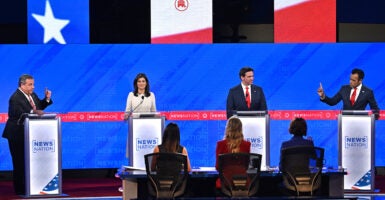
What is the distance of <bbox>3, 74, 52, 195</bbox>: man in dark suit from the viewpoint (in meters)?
10.1

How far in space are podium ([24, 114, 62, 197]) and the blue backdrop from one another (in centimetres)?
188

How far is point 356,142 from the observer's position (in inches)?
394

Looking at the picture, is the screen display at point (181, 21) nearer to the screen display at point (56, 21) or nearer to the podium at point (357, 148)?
the screen display at point (56, 21)

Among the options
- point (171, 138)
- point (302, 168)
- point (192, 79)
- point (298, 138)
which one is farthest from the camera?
point (192, 79)

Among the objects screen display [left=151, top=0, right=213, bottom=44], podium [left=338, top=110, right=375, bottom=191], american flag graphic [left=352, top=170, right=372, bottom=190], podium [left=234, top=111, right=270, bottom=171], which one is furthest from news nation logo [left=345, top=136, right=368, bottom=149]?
screen display [left=151, top=0, right=213, bottom=44]

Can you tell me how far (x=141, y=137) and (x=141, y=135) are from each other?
0.08 feet

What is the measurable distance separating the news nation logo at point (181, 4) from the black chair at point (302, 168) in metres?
4.55

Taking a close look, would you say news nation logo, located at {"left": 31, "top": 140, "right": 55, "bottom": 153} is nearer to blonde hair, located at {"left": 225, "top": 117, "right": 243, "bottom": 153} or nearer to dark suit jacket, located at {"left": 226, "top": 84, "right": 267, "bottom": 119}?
dark suit jacket, located at {"left": 226, "top": 84, "right": 267, "bottom": 119}

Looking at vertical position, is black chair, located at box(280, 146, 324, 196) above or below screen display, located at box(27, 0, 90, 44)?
below

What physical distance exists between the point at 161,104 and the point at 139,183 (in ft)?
12.2

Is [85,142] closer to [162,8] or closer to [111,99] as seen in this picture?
[111,99]

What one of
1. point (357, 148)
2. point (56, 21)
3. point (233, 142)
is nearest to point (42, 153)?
point (56, 21)

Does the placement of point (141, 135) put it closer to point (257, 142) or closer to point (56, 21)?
point (257, 142)

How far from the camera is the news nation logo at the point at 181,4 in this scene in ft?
38.7
